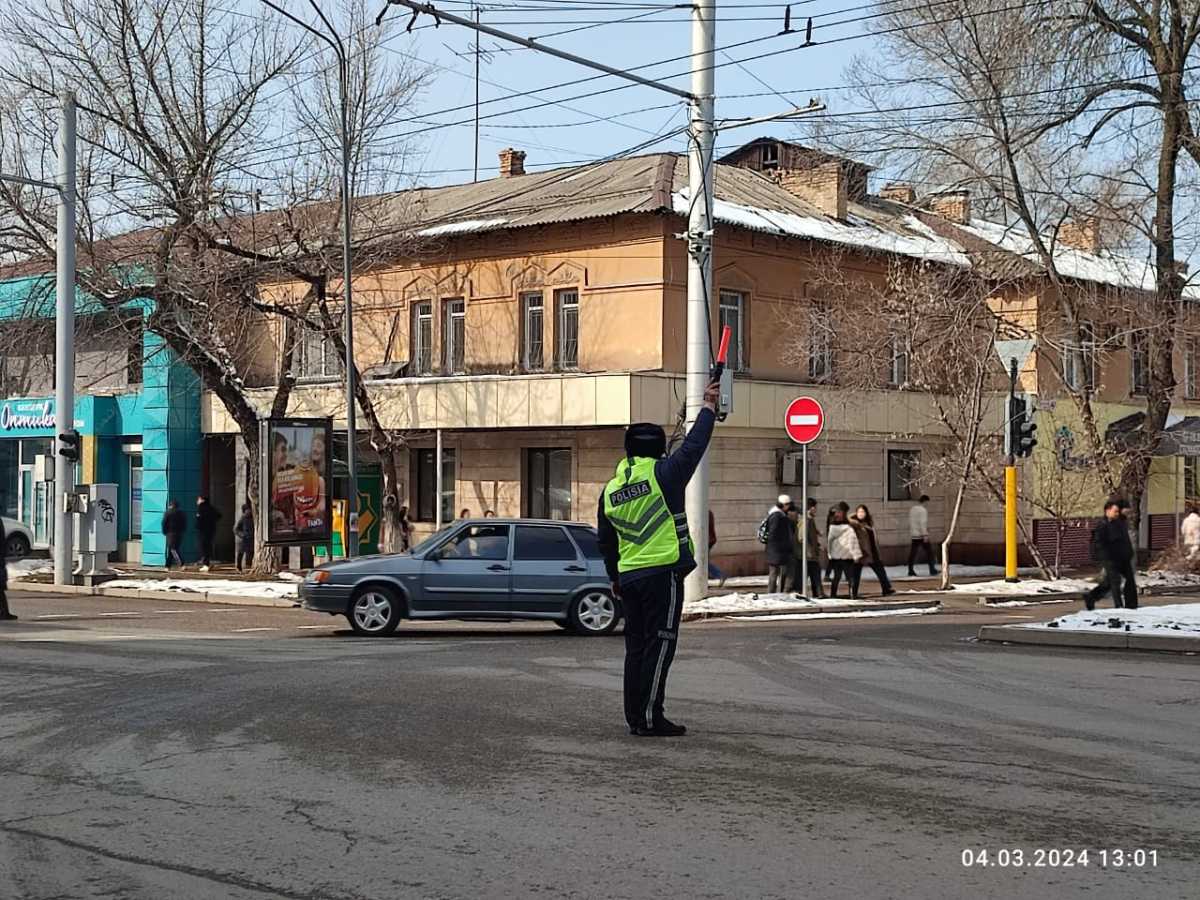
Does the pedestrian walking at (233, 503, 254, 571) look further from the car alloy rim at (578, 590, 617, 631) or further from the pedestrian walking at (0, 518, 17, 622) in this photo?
the car alloy rim at (578, 590, 617, 631)

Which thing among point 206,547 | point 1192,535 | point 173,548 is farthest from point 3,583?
point 1192,535

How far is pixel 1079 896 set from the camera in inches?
212

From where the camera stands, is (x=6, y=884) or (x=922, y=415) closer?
(x=6, y=884)

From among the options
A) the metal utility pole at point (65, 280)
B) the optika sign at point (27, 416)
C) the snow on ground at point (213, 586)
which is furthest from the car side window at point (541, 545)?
the optika sign at point (27, 416)

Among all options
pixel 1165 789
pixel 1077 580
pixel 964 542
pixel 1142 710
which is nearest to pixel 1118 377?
pixel 964 542

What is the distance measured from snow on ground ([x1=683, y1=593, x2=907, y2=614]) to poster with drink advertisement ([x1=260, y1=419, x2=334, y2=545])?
8.03 meters

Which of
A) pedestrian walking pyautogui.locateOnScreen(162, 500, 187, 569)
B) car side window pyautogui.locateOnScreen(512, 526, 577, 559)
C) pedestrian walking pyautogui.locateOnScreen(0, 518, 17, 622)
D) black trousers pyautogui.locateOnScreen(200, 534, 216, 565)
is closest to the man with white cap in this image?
car side window pyautogui.locateOnScreen(512, 526, 577, 559)

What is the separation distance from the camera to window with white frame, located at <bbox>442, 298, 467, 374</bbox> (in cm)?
3241

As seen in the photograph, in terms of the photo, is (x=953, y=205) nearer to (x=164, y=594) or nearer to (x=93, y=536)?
(x=164, y=594)

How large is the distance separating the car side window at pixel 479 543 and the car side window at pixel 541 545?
169 millimetres

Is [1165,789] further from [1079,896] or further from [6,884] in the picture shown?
[6,884]

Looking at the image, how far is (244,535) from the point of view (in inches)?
1276

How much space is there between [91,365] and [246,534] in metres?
7.86

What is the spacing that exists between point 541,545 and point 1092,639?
20.9ft
